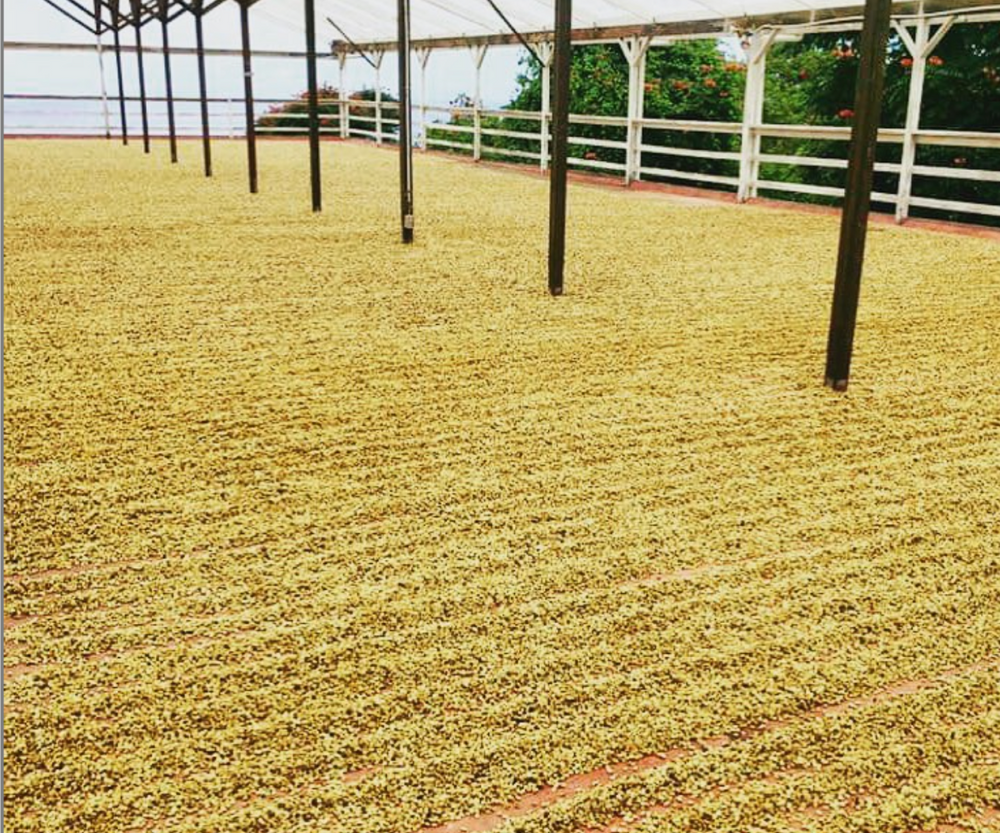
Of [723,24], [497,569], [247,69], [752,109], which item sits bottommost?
[497,569]

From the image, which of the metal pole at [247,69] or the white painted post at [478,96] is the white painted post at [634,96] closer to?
the white painted post at [478,96]

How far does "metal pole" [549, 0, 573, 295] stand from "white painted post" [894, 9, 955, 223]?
4.51 meters

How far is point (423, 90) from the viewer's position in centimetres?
1775

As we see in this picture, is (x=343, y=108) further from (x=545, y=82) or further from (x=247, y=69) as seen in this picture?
(x=247, y=69)

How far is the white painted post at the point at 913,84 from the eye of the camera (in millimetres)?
8523

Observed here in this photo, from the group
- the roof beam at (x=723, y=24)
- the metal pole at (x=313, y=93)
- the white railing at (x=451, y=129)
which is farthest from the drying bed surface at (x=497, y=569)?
the white railing at (x=451, y=129)

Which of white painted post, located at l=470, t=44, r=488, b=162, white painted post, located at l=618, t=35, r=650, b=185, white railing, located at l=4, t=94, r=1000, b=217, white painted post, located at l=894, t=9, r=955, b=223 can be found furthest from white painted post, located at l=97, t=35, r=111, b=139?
white painted post, located at l=894, t=9, r=955, b=223

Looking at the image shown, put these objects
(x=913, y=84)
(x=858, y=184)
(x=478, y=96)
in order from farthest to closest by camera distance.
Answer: (x=478, y=96)
(x=913, y=84)
(x=858, y=184)

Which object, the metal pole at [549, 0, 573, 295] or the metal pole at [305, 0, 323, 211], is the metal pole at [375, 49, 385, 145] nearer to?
the metal pole at [305, 0, 323, 211]

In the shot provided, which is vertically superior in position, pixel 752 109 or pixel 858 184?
pixel 752 109

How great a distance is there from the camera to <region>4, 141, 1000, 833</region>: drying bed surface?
1.55 metres

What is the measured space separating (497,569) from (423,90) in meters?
16.7

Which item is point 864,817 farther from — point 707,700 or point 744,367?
point 744,367

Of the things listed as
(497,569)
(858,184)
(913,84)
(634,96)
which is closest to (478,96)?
(634,96)
